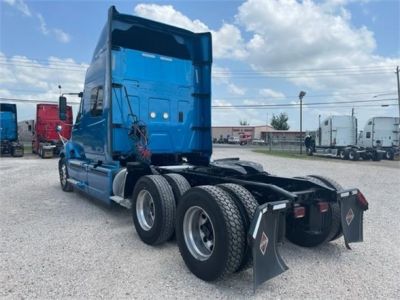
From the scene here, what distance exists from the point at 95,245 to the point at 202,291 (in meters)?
2.03

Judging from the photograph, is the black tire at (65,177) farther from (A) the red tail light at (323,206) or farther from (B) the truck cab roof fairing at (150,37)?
(A) the red tail light at (323,206)

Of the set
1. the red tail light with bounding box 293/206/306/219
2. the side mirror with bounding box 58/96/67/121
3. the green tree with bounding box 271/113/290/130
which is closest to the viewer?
the red tail light with bounding box 293/206/306/219

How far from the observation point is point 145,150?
6.30 meters

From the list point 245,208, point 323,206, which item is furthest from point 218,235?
point 323,206

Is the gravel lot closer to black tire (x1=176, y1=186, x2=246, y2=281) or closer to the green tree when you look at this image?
black tire (x1=176, y1=186, x2=246, y2=281)

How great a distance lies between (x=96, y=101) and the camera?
22.9ft

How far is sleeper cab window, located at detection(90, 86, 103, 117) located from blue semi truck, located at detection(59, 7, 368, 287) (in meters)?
0.02

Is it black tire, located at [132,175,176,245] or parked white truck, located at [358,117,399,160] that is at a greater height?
parked white truck, located at [358,117,399,160]

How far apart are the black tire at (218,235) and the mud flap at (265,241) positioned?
0.66ft

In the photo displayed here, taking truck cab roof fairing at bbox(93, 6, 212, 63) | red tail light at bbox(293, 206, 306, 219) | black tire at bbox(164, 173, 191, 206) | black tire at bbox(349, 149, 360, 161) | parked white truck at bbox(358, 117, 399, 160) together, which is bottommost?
black tire at bbox(349, 149, 360, 161)

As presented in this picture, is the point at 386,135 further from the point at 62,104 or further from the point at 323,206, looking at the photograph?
the point at 323,206

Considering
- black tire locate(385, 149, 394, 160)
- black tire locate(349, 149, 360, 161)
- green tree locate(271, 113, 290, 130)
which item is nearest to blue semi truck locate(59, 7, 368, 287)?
black tire locate(349, 149, 360, 161)

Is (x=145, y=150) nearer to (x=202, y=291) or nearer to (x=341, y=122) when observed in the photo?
(x=202, y=291)

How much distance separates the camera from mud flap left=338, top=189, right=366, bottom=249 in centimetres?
415
